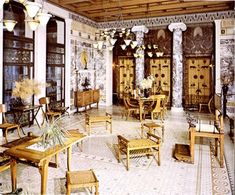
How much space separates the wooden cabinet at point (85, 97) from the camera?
33.6ft

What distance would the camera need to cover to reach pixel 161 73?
11.8 m

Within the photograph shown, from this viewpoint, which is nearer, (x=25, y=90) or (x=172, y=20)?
(x=25, y=90)

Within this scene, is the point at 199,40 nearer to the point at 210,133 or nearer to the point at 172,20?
the point at 172,20

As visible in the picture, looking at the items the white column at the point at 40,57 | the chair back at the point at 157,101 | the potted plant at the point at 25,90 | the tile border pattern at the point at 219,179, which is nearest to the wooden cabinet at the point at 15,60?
the white column at the point at 40,57

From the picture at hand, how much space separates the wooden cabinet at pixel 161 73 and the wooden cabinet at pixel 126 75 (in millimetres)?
1027

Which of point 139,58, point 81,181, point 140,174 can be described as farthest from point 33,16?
point 139,58

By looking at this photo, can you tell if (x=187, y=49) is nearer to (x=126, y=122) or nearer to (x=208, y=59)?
(x=208, y=59)

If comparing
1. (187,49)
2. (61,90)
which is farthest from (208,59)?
(61,90)

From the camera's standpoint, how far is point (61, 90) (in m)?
9.70

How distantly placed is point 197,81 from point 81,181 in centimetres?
911

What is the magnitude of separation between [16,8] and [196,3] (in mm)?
5626

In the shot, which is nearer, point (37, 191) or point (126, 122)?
point (37, 191)

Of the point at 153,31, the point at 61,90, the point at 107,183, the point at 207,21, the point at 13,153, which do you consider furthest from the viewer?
the point at 153,31

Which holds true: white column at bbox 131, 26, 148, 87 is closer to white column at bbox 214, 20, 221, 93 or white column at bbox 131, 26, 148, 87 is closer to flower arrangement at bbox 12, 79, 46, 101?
white column at bbox 214, 20, 221, 93
